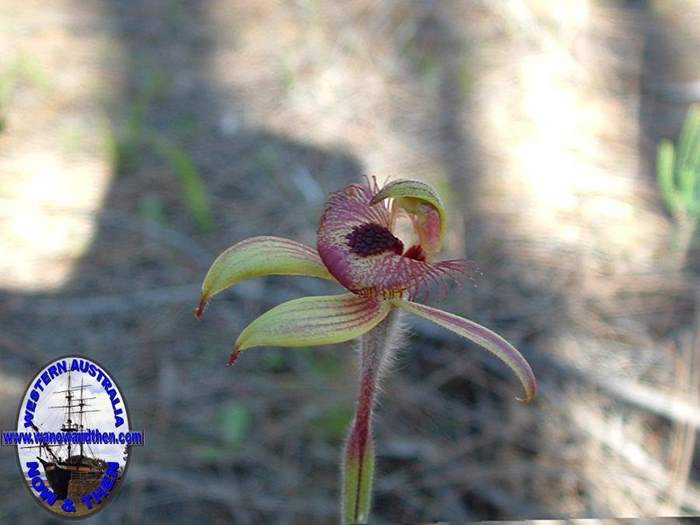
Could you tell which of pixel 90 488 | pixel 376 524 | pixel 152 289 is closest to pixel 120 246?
pixel 152 289

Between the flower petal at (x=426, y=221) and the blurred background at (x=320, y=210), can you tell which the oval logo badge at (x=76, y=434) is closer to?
the flower petal at (x=426, y=221)

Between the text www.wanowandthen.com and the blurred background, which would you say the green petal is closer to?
the text www.wanowandthen.com

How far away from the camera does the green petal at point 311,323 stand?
2.36 ft

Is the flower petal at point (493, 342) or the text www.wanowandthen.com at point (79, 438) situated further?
the text www.wanowandthen.com at point (79, 438)

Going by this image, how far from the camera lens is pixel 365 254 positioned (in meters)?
0.82

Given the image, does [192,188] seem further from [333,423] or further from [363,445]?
[363,445]

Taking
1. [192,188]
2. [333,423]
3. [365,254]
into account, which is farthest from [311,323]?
[192,188]

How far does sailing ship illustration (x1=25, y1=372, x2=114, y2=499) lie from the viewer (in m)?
0.94

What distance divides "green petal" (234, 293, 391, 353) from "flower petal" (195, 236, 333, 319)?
49 millimetres

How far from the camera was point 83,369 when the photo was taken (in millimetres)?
964

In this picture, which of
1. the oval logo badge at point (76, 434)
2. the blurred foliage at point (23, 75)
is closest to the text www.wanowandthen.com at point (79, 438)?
the oval logo badge at point (76, 434)

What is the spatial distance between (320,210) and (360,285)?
134cm

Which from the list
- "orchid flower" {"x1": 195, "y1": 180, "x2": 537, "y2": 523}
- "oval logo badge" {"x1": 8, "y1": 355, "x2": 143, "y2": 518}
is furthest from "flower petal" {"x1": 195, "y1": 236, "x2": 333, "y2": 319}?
"oval logo badge" {"x1": 8, "y1": 355, "x2": 143, "y2": 518}

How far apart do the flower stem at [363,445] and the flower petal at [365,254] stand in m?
0.05
